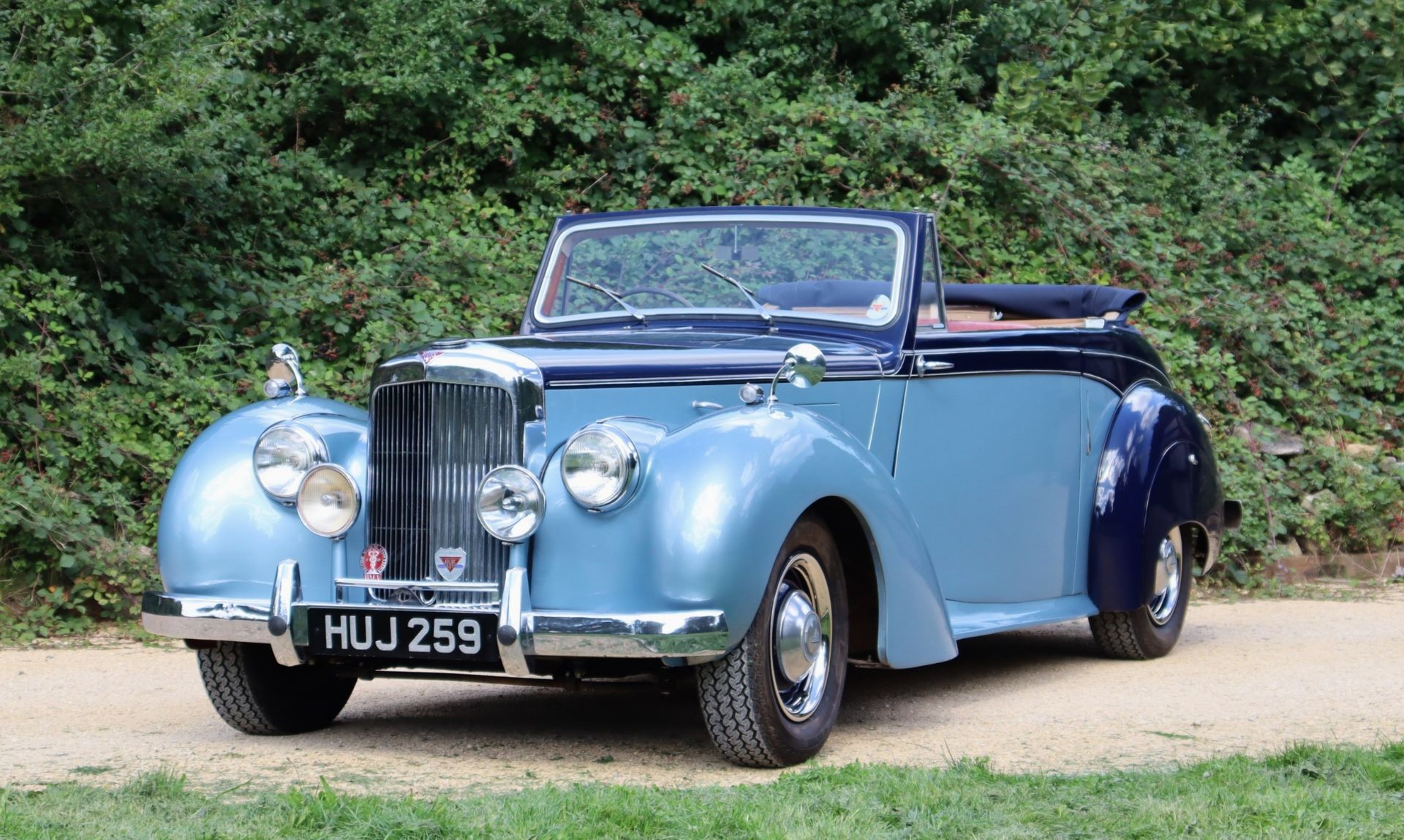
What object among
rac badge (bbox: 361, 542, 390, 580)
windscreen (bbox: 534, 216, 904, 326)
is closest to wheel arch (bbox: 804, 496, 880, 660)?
windscreen (bbox: 534, 216, 904, 326)

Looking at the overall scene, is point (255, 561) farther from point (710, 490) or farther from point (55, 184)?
point (55, 184)

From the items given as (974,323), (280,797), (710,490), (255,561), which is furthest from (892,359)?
(280,797)

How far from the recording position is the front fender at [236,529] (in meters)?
4.61

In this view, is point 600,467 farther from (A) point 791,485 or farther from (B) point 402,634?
(B) point 402,634

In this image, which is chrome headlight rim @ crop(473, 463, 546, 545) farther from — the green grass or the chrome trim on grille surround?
the green grass

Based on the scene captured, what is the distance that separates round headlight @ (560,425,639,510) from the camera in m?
4.25

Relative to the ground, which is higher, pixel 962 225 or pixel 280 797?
pixel 962 225

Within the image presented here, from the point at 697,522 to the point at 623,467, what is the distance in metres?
0.24

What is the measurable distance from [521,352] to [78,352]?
5.05 metres

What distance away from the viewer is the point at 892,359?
532 centimetres

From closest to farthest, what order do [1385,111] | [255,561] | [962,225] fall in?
[255,561], [962,225], [1385,111]

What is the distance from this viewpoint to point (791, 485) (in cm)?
440

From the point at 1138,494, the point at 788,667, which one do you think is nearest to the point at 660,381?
the point at 788,667

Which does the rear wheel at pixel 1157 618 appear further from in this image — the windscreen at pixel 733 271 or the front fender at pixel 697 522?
the front fender at pixel 697 522
